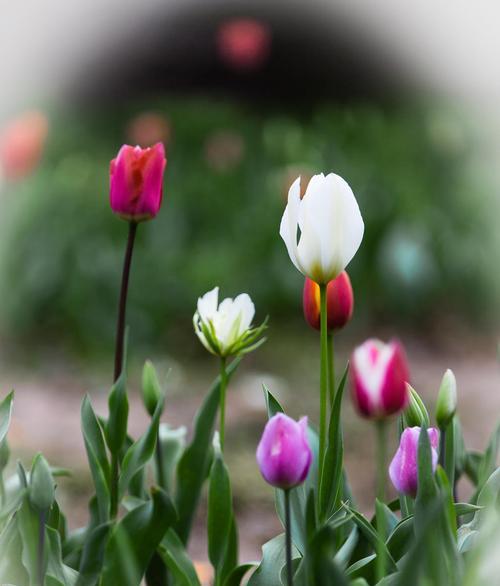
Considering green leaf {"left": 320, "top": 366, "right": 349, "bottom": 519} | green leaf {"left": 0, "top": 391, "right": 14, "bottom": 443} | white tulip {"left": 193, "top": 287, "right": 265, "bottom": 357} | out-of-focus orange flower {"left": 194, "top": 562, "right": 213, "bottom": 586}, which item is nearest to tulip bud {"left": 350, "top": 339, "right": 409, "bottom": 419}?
green leaf {"left": 320, "top": 366, "right": 349, "bottom": 519}

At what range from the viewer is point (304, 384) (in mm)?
2670

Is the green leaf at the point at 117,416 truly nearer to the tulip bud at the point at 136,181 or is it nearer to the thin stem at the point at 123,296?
the thin stem at the point at 123,296

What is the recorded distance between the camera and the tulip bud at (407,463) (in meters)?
0.98

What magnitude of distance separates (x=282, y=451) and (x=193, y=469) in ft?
1.45

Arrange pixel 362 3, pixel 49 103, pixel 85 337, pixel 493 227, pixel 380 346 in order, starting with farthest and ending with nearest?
pixel 49 103
pixel 362 3
pixel 493 227
pixel 85 337
pixel 380 346

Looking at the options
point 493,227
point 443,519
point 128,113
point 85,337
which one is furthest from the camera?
point 128,113

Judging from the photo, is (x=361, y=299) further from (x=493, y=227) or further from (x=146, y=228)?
(x=146, y=228)

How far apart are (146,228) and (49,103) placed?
2.59 feet

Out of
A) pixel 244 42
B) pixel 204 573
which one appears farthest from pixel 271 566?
pixel 244 42

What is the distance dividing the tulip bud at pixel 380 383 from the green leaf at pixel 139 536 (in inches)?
8.5

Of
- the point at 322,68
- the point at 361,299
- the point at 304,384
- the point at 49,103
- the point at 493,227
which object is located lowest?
the point at 304,384

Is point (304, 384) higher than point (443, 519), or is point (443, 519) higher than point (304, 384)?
point (443, 519)

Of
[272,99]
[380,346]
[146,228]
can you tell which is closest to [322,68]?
[272,99]

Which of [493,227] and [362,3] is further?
[362,3]
